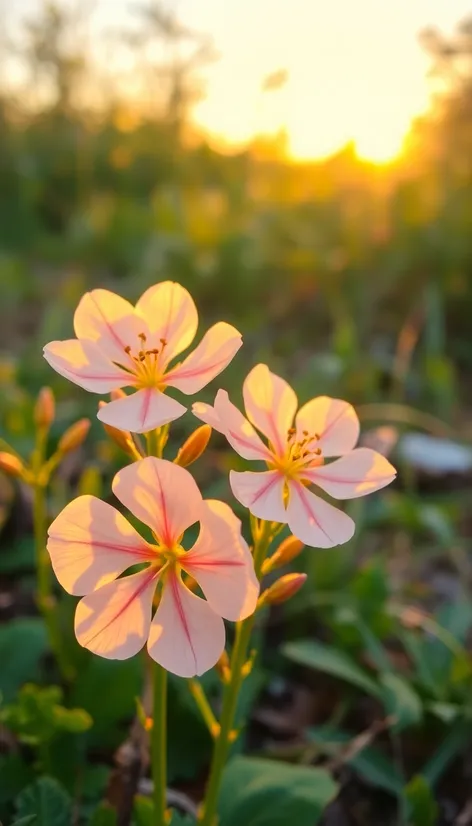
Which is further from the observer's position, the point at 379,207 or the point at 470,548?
the point at 379,207

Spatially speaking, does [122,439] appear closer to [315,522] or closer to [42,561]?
[315,522]

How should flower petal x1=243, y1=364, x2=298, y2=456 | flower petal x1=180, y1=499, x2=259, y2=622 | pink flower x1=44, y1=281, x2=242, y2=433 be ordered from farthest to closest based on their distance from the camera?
flower petal x1=243, y1=364, x2=298, y2=456
pink flower x1=44, y1=281, x2=242, y2=433
flower petal x1=180, y1=499, x2=259, y2=622

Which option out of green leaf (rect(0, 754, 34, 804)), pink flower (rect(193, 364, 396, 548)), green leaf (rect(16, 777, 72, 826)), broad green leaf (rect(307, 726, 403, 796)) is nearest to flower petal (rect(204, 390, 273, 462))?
pink flower (rect(193, 364, 396, 548))

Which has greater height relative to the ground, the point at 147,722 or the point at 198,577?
the point at 198,577

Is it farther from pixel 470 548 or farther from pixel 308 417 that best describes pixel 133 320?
pixel 470 548

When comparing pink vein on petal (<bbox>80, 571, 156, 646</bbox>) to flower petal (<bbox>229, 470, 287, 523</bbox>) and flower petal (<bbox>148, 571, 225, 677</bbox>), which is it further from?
flower petal (<bbox>229, 470, 287, 523</bbox>)

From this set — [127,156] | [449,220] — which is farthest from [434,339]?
[127,156]
